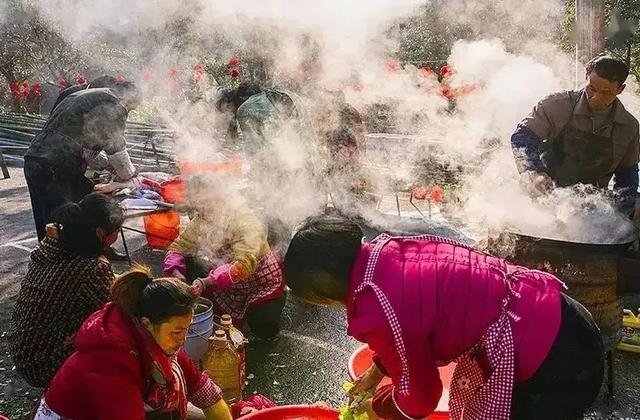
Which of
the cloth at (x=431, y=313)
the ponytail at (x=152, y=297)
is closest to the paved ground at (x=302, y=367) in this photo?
the ponytail at (x=152, y=297)

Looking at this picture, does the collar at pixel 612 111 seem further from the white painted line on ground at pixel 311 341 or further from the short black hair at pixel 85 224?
the short black hair at pixel 85 224

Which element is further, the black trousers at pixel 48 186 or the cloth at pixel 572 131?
the black trousers at pixel 48 186

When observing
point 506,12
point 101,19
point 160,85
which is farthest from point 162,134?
point 506,12

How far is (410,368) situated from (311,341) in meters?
2.90

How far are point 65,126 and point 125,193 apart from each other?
3.00 ft

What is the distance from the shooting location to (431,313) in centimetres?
211

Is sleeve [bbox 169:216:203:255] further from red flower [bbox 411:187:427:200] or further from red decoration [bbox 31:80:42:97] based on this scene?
red decoration [bbox 31:80:42:97]

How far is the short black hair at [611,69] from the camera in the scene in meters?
4.07

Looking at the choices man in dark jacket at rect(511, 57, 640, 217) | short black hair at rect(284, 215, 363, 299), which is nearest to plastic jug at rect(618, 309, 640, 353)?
man in dark jacket at rect(511, 57, 640, 217)

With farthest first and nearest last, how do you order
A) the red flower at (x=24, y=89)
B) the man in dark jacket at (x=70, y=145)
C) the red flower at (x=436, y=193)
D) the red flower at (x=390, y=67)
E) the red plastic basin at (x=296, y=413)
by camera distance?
the red flower at (x=24, y=89), the red flower at (x=390, y=67), the red flower at (x=436, y=193), the man in dark jacket at (x=70, y=145), the red plastic basin at (x=296, y=413)

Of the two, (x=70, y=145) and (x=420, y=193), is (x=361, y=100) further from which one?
(x=70, y=145)

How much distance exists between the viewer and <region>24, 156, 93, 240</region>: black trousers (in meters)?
5.61

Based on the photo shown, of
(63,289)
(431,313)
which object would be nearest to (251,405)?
(63,289)

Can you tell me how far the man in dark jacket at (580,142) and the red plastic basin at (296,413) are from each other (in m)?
2.19
